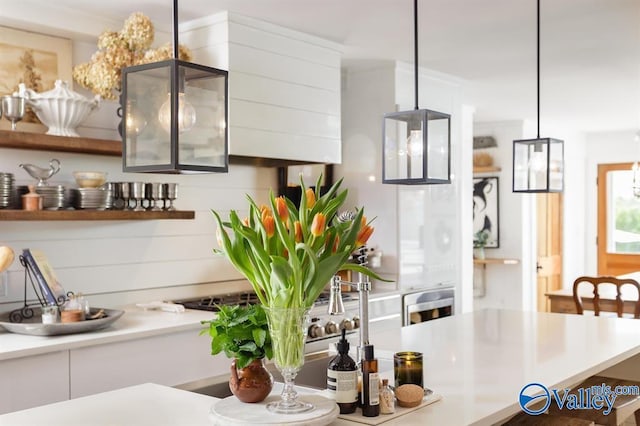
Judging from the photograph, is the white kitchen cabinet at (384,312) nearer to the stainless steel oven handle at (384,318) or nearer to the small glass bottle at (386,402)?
the stainless steel oven handle at (384,318)

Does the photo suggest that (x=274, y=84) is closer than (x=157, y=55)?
No

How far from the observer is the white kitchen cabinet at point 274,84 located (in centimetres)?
377

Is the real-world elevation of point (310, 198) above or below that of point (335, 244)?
above

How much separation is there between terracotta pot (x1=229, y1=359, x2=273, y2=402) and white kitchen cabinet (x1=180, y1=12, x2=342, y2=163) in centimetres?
215

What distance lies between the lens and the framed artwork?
8.12 metres

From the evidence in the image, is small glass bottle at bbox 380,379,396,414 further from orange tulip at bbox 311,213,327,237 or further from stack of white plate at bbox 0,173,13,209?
stack of white plate at bbox 0,173,13,209

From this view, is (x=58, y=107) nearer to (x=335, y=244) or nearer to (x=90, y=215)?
(x=90, y=215)

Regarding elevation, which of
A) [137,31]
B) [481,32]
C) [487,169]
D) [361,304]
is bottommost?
[361,304]

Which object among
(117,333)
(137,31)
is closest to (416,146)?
(117,333)

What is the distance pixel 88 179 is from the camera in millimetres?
3416

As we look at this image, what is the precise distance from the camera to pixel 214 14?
3727mm

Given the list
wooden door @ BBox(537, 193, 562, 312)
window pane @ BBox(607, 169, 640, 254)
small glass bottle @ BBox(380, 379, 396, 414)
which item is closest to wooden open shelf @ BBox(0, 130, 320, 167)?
small glass bottle @ BBox(380, 379, 396, 414)

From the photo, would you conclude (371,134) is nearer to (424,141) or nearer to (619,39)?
(619,39)

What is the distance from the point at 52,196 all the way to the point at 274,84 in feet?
4.51
